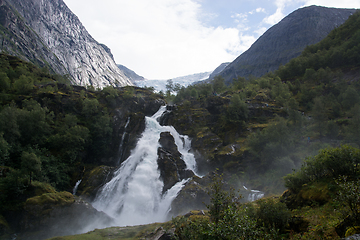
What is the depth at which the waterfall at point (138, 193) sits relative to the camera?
26125mm

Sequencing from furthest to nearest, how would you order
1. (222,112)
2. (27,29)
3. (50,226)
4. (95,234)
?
(27,29) → (222,112) → (50,226) → (95,234)

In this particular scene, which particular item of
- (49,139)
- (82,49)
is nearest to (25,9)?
(82,49)

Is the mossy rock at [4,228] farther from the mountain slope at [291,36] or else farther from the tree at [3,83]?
the mountain slope at [291,36]

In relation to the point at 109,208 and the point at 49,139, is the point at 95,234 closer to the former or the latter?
the point at 109,208

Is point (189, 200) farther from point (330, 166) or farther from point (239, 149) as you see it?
point (330, 166)

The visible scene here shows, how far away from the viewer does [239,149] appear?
35.1 metres

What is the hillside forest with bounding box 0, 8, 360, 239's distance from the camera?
9.29 metres

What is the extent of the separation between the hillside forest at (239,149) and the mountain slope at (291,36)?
234ft

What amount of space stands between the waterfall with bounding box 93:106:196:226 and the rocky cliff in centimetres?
11244

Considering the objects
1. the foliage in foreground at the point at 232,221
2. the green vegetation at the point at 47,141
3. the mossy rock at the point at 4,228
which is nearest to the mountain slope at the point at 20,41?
the green vegetation at the point at 47,141

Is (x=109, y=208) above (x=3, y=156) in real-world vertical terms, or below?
below

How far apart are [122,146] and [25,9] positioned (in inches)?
6889

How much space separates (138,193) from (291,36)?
539 ft

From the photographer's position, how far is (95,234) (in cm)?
1856
